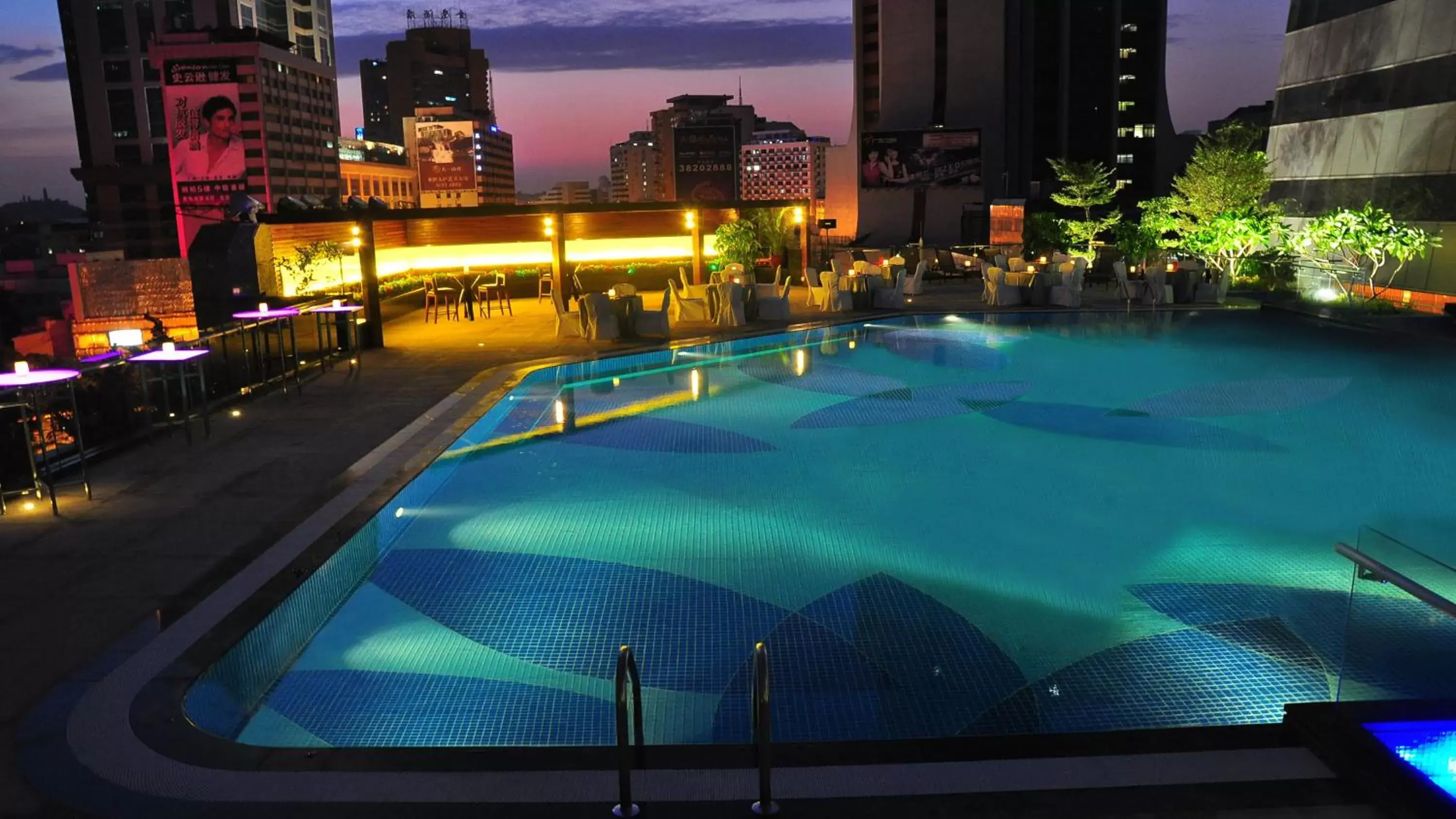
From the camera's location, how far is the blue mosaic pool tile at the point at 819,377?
10961 millimetres

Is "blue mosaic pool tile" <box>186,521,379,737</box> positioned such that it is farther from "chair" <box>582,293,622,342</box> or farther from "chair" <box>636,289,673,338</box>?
"chair" <box>636,289,673,338</box>

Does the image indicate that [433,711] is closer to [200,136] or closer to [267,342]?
[267,342]

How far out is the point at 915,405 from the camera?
10.1m

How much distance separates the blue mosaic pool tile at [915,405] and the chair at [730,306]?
4828mm

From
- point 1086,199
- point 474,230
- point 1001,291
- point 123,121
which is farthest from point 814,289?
point 123,121

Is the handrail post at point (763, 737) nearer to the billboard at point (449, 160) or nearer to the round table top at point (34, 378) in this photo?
the round table top at point (34, 378)

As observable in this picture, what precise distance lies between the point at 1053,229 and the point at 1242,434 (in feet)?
68.9

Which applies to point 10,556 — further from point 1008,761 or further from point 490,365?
point 490,365

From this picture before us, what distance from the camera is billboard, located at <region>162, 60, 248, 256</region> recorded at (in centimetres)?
9069

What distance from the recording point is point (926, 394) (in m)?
10.6

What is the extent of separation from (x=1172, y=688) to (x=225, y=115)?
10540 cm

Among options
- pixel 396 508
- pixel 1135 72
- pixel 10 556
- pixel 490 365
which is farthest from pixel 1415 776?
pixel 1135 72

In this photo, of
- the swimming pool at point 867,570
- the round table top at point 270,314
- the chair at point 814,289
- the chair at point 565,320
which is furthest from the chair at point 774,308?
the round table top at point 270,314

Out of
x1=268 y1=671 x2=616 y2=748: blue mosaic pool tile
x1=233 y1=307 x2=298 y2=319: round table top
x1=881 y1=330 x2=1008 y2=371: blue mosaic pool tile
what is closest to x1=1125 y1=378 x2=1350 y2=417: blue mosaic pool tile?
x1=881 y1=330 x2=1008 y2=371: blue mosaic pool tile
